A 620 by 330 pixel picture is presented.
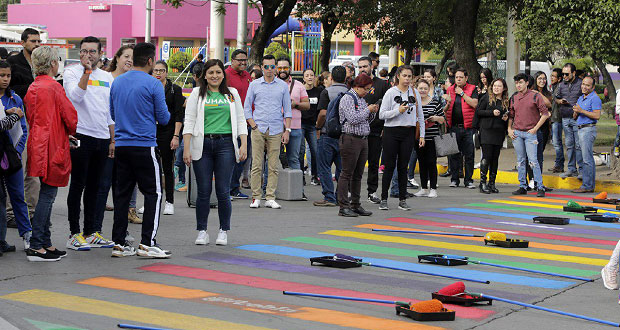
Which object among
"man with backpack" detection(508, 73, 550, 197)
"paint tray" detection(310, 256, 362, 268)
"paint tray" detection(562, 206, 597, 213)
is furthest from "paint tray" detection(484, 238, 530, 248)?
"man with backpack" detection(508, 73, 550, 197)

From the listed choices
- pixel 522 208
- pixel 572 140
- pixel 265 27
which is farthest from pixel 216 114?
pixel 265 27

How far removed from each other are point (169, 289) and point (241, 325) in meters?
1.50

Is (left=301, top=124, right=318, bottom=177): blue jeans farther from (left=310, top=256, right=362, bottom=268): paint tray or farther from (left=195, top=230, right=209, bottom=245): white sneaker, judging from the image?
(left=310, top=256, right=362, bottom=268): paint tray

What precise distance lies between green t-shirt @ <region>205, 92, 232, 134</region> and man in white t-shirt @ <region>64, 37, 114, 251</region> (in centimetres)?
106

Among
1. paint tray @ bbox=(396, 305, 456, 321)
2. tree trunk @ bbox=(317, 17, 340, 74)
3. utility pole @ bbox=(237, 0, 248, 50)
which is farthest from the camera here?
tree trunk @ bbox=(317, 17, 340, 74)

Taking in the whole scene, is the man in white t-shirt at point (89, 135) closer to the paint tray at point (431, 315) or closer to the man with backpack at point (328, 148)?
the paint tray at point (431, 315)

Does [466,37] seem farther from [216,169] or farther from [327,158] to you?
[216,169]

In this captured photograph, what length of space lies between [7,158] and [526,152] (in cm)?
986

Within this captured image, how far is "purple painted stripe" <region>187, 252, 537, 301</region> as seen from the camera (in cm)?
851

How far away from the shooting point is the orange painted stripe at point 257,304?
7121 mm

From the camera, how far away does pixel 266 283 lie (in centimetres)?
863

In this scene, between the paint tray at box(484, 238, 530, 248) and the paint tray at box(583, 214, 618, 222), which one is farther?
the paint tray at box(583, 214, 618, 222)

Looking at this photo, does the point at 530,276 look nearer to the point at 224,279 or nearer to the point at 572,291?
the point at 572,291

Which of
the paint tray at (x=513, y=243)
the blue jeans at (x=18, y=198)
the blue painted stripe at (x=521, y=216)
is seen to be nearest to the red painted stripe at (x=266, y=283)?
the blue jeans at (x=18, y=198)
